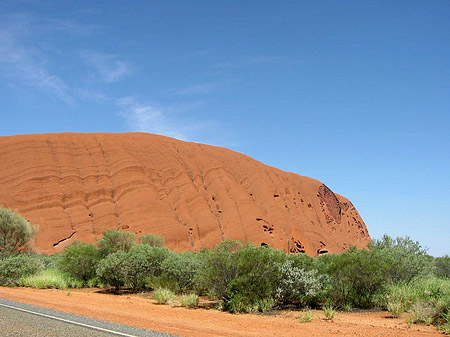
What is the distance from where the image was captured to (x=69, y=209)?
4916 centimetres

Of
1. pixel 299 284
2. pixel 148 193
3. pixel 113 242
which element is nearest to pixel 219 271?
pixel 299 284

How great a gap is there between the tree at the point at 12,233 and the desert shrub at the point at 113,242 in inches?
186

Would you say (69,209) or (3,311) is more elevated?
(69,209)

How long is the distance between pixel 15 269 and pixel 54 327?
46.8 feet

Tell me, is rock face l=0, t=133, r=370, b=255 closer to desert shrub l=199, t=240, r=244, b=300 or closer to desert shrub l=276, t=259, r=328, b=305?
desert shrub l=199, t=240, r=244, b=300

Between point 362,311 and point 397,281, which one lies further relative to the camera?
point 397,281

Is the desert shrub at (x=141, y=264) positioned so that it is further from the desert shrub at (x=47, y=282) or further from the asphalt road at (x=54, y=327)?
the asphalt road at (x=54, y=327)

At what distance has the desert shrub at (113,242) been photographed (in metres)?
23.6

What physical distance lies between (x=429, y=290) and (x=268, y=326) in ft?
21.4

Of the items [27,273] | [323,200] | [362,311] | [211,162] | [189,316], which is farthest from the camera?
[323,200]

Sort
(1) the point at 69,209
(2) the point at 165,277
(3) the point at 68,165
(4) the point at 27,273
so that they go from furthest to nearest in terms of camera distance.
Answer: (3) the point at 68,165 → (1) the point at 69,209 → (4) the point at 27,273 → (2) the point at 165,277

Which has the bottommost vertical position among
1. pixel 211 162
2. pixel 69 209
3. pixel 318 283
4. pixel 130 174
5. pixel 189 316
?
pixel 189 316

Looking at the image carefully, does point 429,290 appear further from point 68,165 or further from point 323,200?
point 323,200

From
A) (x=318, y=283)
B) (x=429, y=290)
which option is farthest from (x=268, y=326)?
(x=429, y=290)
